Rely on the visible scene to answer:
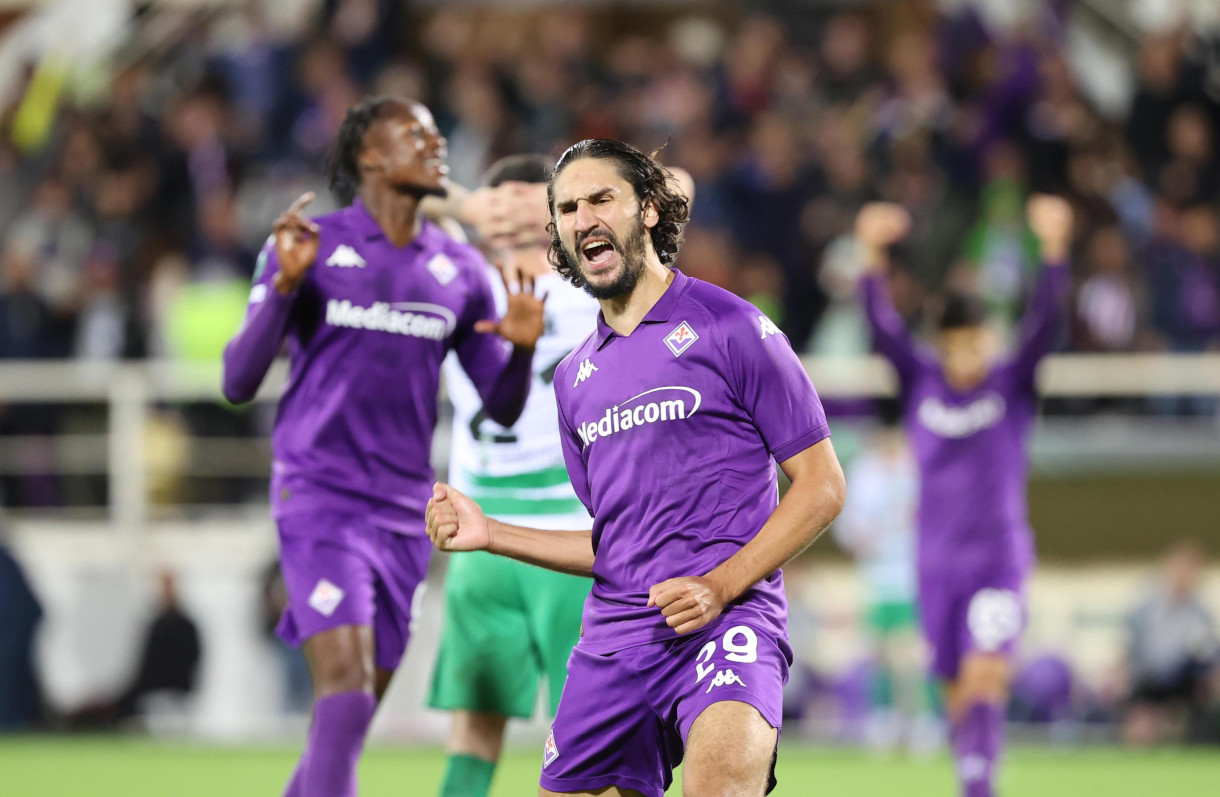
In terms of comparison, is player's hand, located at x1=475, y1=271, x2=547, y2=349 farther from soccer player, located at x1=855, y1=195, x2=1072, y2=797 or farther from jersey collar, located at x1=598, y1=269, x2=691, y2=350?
soccer player, located at x1=855, y1=195, x2=1072, y2=797

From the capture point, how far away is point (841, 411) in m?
14.0

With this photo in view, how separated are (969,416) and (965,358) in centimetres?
32

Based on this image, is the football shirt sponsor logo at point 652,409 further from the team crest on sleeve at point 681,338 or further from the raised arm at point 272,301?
the raised arm at point 272,301

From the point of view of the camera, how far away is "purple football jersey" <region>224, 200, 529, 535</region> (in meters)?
5.99

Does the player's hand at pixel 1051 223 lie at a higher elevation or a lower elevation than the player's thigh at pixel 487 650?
higher

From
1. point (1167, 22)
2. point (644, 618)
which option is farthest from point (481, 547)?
point (1167, 22)

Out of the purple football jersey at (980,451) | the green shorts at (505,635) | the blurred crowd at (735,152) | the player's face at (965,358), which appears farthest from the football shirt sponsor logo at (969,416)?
the blurred crowd at (735,152)

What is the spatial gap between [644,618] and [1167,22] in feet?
46.5

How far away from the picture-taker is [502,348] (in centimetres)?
628

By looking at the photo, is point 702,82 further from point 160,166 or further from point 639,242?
point 639,242

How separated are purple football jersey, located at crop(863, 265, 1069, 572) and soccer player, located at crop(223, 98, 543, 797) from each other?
11.6 ft

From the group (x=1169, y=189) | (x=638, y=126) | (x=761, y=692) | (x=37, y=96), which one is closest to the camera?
(x=761, y=692)

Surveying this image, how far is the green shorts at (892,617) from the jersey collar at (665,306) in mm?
8882

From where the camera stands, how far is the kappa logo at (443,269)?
630cm
